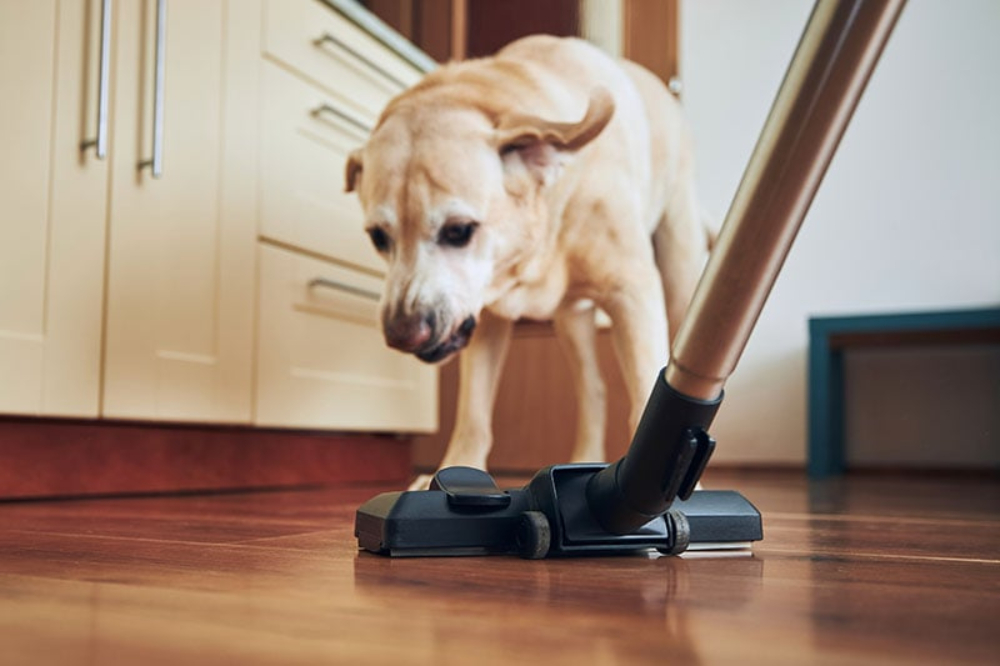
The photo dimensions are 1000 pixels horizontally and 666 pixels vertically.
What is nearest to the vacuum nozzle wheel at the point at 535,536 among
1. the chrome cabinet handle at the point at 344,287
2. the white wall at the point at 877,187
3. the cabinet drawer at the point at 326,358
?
the cabinet drawer at the point at 326,358

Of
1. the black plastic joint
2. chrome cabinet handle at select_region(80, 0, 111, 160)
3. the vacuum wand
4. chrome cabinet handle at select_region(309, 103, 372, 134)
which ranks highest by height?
chrome cabinet handle at select_region(309, 103, 372, 134)

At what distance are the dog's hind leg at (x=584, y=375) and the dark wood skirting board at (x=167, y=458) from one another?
532mm

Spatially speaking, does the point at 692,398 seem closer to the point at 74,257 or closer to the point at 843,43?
the point at 843,43

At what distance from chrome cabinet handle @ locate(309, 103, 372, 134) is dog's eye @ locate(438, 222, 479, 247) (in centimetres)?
74

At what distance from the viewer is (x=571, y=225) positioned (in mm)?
1485

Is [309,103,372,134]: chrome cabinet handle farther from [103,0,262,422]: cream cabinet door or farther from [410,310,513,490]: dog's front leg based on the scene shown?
[410,310,513,490]: dog's front leg

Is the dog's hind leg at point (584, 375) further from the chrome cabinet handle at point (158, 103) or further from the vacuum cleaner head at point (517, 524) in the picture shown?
the vacuum cleaner head at point (517, 524)

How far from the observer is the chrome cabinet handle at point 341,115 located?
6.47 feet

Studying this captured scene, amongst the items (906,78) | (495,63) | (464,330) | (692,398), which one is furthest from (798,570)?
(906,78)

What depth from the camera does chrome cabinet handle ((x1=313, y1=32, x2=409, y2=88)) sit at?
1962mm

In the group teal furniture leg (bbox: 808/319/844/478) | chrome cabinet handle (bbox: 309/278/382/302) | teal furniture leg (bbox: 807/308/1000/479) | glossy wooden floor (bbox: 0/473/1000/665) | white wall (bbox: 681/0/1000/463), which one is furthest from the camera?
white wall (bbox: 681/0/1000/463)

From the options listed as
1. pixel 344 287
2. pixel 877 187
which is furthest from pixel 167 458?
pixel 877 187

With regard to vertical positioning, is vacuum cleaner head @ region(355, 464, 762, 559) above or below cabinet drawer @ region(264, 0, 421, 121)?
below

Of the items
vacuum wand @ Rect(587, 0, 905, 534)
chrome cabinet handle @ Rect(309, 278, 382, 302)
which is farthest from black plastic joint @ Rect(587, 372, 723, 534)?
chrome cabinet handle @ Rect(309, 278, 382, 302)
